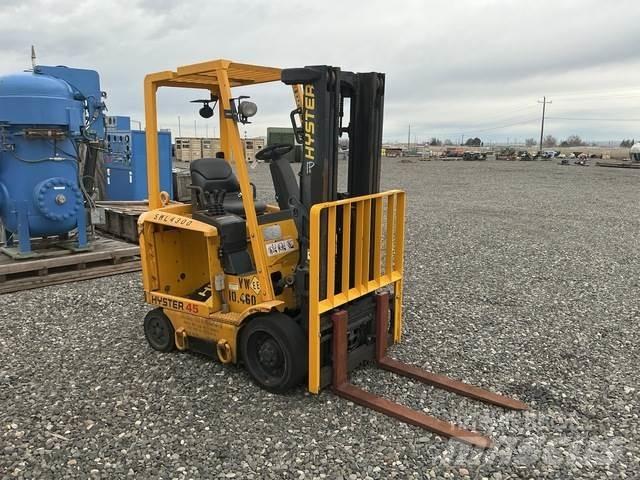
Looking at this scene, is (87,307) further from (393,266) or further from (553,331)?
(553,331)

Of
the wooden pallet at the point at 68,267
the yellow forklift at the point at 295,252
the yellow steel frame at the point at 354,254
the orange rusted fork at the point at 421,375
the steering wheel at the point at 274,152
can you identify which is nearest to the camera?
the yellow steel frame at the point at 354,254

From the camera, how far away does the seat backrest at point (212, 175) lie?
4824 millimetres

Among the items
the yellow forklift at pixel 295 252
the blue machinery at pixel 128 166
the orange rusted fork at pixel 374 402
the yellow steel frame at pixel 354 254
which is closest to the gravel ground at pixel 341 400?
the orange rusted fork at pixel 374 402

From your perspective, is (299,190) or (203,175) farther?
(203,175)

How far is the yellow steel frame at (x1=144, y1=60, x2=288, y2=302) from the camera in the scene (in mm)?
4156

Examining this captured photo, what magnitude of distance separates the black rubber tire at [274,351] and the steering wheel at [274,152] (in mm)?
1285

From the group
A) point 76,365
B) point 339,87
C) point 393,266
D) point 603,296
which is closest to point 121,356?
point 76,365

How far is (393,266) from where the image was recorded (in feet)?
16.6

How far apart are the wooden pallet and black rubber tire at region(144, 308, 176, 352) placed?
9.20 feet

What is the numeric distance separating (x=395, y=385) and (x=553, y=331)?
7.32 ft

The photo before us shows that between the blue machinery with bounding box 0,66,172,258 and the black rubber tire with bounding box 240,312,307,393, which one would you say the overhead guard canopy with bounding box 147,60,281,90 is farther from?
the blue machinery with bounding box 0,66,172,258

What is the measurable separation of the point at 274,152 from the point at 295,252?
33.4 inches

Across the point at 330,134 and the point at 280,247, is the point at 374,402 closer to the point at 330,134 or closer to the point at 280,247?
the point at 280,247

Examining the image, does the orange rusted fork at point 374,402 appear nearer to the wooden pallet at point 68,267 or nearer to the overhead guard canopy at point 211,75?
the overhead guard canopy at point 211,75
